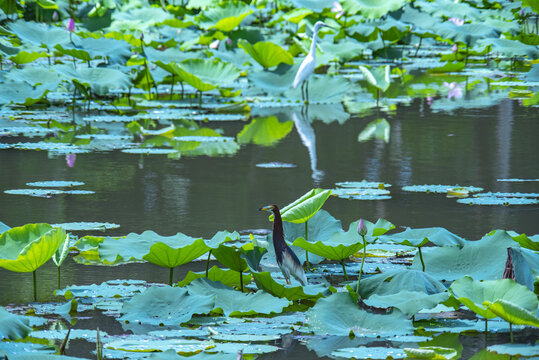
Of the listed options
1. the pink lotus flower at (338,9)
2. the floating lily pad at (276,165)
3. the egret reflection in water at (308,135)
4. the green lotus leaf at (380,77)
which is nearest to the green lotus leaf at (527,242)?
the egret reflection in water at (308,135)

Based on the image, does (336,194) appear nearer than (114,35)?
Yes

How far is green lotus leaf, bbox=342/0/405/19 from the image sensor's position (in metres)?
11.4

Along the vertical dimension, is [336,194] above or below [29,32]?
below

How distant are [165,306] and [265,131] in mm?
4003

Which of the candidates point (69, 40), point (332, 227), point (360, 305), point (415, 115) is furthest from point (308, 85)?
point (360, 305)

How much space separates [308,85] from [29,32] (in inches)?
96.0

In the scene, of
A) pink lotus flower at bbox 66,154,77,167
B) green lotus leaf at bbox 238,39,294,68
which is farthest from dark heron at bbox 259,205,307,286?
green lotus leaf at bbox 238,39,294,68

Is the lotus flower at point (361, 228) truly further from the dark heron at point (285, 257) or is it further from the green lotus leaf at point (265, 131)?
the green lotus leaf at point (265, 131)

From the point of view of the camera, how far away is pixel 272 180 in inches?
183

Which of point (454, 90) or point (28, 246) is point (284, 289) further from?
point (454, 90)

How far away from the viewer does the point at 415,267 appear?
2.95m

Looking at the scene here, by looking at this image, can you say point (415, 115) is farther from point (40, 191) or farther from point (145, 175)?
point (40, 191)

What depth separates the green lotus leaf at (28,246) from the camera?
264 centimetres

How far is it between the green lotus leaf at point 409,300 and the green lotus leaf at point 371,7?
916 centimetres
